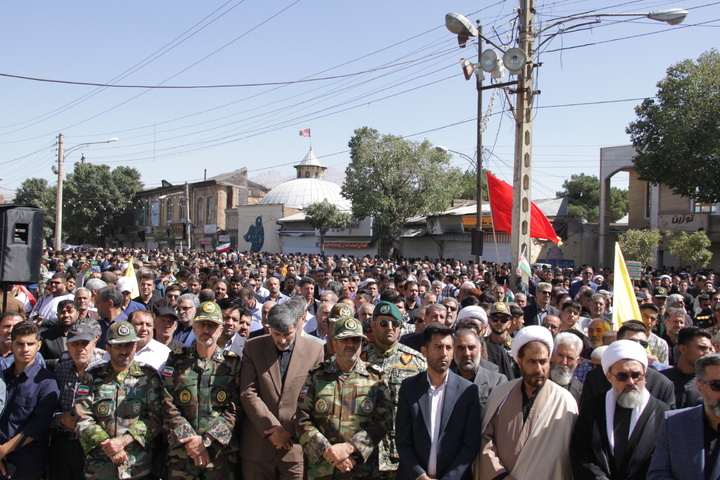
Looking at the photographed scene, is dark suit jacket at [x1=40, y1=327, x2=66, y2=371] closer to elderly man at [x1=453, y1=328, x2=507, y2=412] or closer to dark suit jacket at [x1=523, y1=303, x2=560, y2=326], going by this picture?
elderly man at [x1=453, y1=328, x2=507, y2=412]

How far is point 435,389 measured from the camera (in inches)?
144

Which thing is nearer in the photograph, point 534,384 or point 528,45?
point 534,384

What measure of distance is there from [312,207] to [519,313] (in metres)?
37.9

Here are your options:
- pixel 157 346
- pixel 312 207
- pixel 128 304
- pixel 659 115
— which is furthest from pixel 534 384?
pixel 312 207

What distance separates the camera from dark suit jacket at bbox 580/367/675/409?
3.86 metres

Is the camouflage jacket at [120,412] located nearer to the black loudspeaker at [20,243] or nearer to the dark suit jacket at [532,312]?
the black loudspeaker at [20,243]

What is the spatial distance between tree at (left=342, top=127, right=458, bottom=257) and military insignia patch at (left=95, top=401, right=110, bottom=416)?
101ft

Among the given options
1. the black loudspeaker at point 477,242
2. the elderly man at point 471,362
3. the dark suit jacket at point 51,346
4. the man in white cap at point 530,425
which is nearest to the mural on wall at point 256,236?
the black loudspeaker at point 477,242

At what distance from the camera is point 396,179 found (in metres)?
35.1

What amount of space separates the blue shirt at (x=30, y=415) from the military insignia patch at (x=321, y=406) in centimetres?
201

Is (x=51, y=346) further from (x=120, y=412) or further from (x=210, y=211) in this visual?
(x=210, y=211)

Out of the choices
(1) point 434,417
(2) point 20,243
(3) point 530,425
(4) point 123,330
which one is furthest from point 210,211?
(3) point 530,425

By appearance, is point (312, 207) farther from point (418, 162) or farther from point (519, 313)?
point (519, 313)

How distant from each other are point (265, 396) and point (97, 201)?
64064 mm
